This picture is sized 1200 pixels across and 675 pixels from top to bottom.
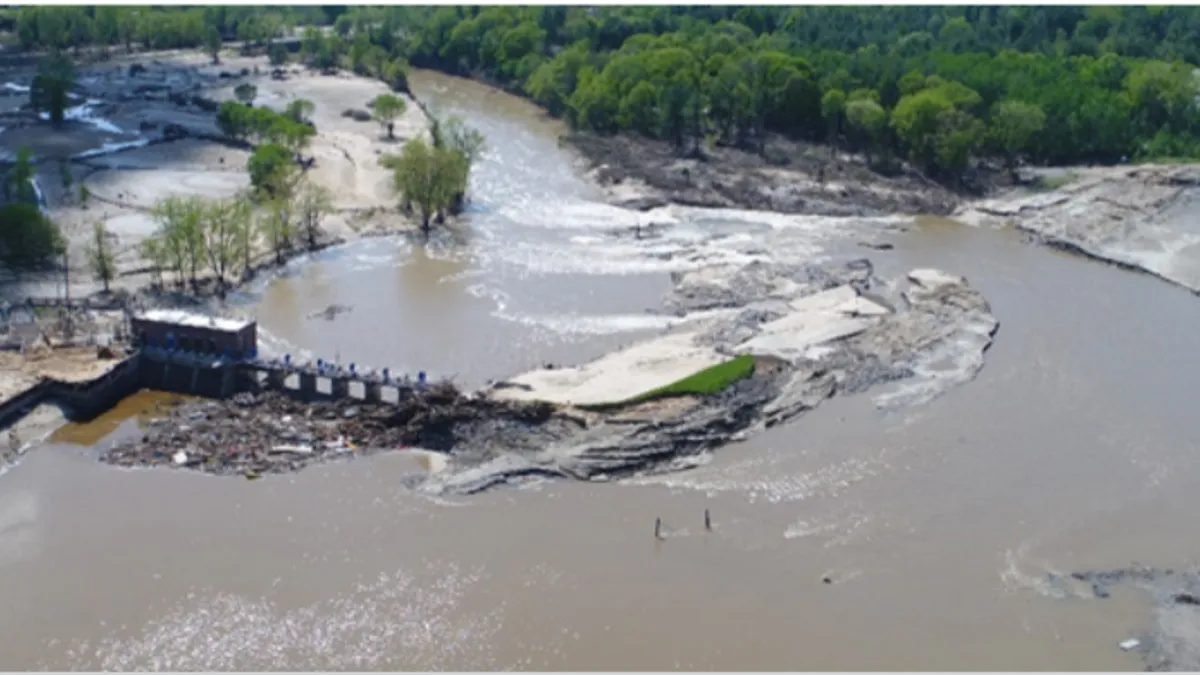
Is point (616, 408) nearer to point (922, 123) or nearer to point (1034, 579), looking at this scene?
point (1034, 579)

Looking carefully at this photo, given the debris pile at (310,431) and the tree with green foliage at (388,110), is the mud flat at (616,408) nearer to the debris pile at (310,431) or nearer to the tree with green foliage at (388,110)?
the debris pile at (310,431)

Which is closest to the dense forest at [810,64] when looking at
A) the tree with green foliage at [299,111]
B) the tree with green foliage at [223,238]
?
the tree with green foliage at [299,111]

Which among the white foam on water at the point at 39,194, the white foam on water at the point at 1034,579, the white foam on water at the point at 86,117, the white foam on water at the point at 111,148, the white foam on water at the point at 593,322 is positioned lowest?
the white foam on water at the point at 86,117

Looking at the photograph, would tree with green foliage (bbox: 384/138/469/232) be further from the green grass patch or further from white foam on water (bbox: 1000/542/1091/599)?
white foam on water (bbox: 1000/542/1091/599)

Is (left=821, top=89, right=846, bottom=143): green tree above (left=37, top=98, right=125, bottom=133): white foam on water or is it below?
above

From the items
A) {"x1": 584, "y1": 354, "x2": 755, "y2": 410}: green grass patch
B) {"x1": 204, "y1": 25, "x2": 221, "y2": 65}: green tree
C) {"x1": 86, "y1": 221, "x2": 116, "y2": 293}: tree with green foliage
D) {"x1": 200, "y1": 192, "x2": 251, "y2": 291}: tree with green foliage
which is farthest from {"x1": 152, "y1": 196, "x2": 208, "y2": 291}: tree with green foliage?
{"x1": 204, "y1": 25, "x2": 221, "y2": 65}: green tree

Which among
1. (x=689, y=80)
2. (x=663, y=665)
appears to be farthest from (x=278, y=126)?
(x=663, y=665)
